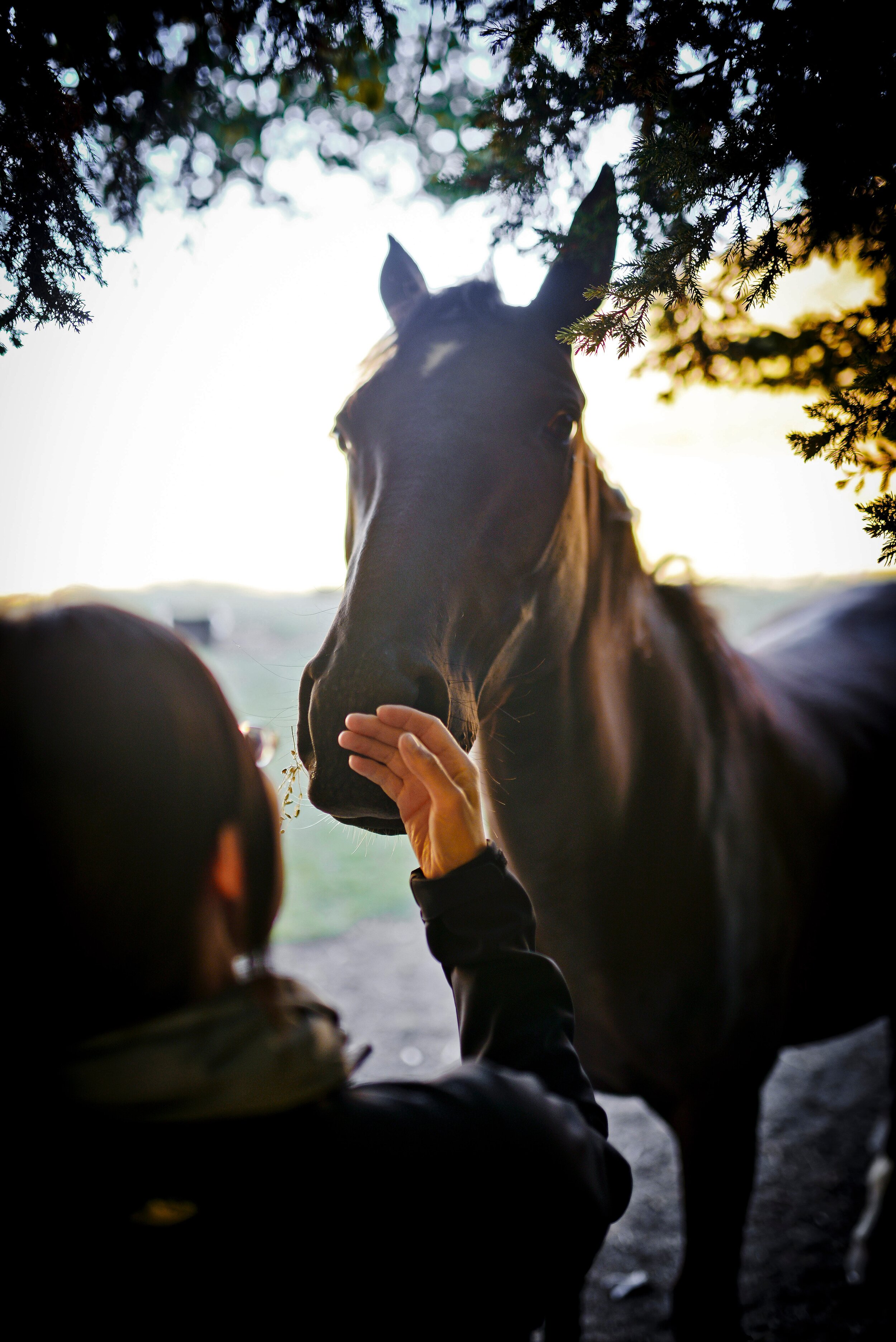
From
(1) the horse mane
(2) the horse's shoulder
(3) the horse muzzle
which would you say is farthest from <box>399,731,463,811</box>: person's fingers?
(2) the horse's shoulder

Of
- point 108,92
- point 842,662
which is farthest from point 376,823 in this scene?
point 842,662

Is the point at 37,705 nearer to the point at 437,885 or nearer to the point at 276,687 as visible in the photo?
the point at 437,885

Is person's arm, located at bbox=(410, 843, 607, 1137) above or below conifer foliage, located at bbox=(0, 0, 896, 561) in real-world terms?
below

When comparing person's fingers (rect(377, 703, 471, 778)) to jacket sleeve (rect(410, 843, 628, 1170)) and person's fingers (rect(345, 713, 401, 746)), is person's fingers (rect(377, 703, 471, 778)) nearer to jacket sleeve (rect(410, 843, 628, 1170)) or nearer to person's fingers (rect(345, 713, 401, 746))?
person's fingers (rect(345, 713, 401, 746))

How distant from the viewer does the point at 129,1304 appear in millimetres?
634

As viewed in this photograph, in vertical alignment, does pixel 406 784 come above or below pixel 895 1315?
above

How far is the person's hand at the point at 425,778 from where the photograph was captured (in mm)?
938

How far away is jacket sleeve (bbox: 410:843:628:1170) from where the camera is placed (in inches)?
35.2

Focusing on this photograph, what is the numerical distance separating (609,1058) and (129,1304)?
5.04 feet

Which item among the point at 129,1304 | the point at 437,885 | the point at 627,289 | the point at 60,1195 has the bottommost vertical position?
the point at 129,1304

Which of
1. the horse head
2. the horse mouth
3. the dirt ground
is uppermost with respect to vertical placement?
the horse head

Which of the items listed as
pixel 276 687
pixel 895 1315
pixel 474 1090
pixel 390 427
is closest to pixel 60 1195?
pixel 474 1090

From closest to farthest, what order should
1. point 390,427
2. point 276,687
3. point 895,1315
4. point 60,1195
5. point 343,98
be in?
1. point 60,1195
2. point 390,427
3. point 343,98
4. point 895,1315
5. point 276,687

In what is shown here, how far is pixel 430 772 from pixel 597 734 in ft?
2.80
